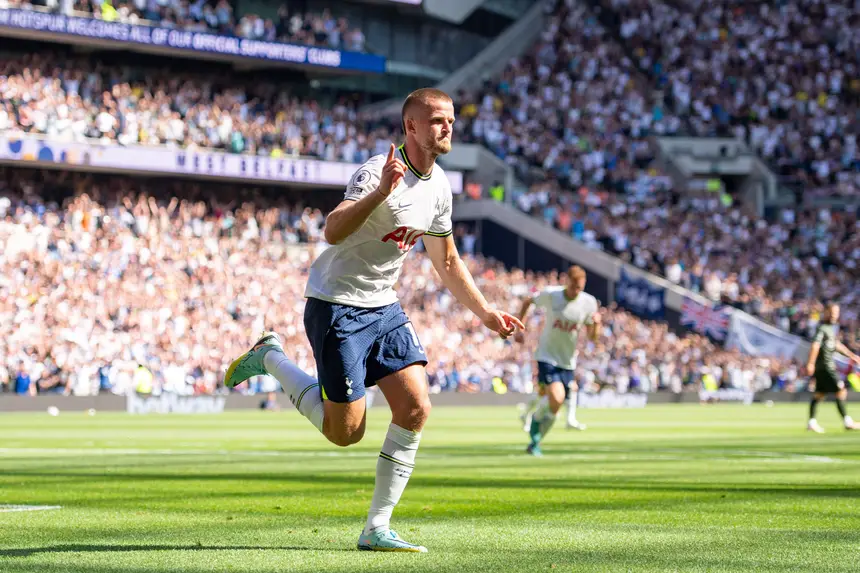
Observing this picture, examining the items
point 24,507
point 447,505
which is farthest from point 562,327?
point 24,507

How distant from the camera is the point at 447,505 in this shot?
1148 cm

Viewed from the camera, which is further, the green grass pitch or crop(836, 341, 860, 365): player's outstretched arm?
crop(836, 341, 860, 365): player's outstretched arm

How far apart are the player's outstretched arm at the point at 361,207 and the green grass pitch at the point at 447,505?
6.03 feet

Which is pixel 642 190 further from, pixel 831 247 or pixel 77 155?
pixel 77 155

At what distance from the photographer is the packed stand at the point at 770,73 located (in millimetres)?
62000

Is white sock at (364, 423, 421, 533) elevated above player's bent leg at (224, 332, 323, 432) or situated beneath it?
situated beneath

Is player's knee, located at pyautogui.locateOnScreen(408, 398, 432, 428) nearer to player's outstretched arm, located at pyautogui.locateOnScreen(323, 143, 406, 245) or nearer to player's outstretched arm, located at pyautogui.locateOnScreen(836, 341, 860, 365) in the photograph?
player's outstretched arm, located at pyautogui.locateOnScreen(323, 143, 406, 245)

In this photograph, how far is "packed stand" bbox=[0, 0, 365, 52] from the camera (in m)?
49.8

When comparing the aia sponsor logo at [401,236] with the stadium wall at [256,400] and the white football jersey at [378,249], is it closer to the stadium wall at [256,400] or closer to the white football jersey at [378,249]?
the white football jersey at [378,249]

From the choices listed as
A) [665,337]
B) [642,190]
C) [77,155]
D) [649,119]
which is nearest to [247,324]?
[77,155]

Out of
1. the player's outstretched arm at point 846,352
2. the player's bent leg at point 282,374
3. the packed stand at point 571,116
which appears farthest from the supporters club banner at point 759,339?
the player's bent leg at point 282,374

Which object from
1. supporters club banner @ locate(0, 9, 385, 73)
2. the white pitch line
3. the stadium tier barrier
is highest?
supporters club banner @ locate(0, 9, 385, 73)

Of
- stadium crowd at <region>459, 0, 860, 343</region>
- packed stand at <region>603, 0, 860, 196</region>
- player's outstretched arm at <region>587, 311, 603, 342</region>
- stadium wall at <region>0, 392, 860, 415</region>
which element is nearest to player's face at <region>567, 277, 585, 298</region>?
player's outstretched arm at <region>587, 311, 603, 342</region>

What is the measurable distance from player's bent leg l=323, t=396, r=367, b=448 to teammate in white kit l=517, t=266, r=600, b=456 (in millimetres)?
10390
